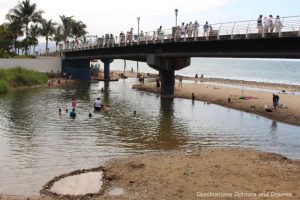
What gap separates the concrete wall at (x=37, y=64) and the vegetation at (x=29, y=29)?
674 centimetres

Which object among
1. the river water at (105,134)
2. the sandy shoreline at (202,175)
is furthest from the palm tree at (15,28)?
the sandy shoreline at (202,175)

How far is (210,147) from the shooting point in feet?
86.7

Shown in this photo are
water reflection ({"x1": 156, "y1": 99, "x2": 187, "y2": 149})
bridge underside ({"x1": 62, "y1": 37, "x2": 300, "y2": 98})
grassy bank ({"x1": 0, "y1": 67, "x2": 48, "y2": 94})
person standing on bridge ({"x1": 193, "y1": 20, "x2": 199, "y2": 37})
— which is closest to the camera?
water reflection ({"x1": 156, "y1": 99, "x2": 187, "y2": 149})

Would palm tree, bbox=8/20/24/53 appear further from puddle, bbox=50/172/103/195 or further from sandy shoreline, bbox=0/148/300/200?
puddle, bbox=50/172/103/195

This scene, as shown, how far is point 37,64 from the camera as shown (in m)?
75.8

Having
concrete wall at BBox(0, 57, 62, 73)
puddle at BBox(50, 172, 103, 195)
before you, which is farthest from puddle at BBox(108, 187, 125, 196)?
concrete wall at BBox(0, 57, 62, 73)

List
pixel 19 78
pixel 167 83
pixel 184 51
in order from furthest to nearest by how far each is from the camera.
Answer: pixel 19 78
pixel 167 83
pixel 184 51

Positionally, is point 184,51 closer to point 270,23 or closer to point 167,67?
point 167,67

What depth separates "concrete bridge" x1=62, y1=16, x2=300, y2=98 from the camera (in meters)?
31.8

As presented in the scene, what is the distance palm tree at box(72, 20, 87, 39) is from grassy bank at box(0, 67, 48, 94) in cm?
3708

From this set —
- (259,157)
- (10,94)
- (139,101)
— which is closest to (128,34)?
(139,101)

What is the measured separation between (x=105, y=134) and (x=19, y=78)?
37.4 m

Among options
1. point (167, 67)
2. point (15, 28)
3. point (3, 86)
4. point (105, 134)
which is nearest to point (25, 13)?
point (15, 28)

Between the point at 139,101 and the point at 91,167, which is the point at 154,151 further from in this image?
the point at 139,101
